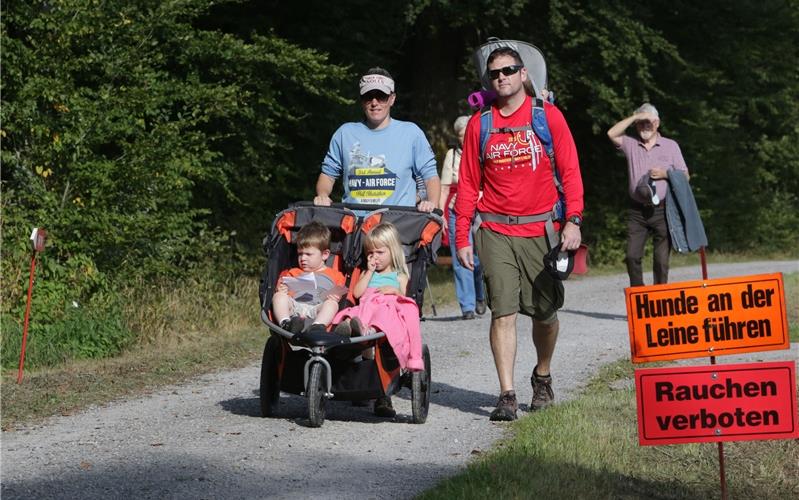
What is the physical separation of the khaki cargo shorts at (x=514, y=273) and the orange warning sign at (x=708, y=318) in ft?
6.53

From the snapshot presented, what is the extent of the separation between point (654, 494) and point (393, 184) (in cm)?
321

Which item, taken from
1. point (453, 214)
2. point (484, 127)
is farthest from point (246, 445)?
point (453, 214)

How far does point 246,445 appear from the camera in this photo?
24.5 feet

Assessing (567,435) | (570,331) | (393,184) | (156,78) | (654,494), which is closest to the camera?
(654,494)

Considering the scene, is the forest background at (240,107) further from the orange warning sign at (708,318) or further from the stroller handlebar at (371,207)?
the orange warning sign at (708,318)

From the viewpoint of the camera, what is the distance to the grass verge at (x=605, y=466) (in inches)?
248

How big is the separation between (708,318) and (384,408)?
287cm

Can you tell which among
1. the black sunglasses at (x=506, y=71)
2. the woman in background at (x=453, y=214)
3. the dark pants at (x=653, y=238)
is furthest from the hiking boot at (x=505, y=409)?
the woman in background at (x=453, y=214)

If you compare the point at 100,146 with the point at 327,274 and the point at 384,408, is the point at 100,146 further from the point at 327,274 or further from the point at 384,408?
the point at 384,408

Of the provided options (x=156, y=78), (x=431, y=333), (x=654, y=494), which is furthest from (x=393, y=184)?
(x=156, y=78)

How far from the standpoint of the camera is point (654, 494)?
6.64 m

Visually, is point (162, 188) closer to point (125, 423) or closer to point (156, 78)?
point (156, 78)

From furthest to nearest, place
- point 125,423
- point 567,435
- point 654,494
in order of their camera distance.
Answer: point 125,423 → point 567,435 → point 654,494

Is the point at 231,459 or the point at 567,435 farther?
the point at 567,435
